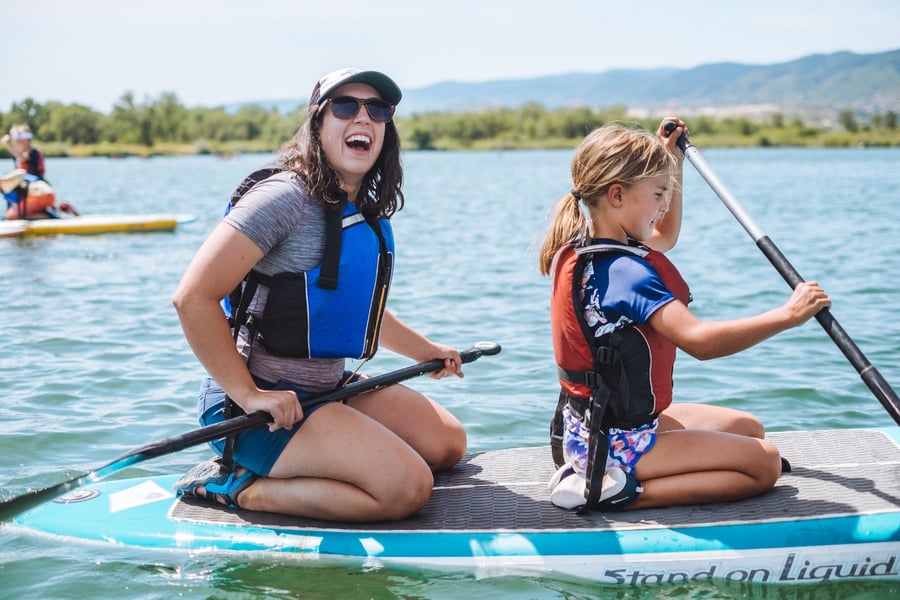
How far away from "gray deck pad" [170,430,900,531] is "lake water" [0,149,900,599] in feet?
0.65

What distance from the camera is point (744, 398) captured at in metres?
5.92

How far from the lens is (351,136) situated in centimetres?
331

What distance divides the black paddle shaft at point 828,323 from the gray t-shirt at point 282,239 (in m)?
1.62

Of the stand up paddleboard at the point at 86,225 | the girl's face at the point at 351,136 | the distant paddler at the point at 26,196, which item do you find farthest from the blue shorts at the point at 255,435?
the distant paddler at the point at 26,196

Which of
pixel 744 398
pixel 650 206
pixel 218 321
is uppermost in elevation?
pixel 650 206

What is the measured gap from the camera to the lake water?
3.37 meters

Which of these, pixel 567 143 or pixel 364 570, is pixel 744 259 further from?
pixel 567 143

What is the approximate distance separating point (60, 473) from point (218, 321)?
7.13ft

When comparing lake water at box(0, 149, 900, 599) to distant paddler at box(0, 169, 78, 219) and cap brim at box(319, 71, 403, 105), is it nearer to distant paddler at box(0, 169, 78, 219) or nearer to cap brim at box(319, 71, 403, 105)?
distant paddler at box(0, 169, 78, 219)

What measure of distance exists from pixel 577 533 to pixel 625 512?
24 cm

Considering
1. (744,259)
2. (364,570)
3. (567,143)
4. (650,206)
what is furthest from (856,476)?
(567,143)

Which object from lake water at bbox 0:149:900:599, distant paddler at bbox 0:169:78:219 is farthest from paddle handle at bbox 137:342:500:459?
distant paddler at bbox 0:169:78:219

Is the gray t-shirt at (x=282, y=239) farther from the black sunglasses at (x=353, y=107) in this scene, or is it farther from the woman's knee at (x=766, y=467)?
the woman's knee at (x=766, y=467)

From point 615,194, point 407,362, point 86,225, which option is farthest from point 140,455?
point 86,225
